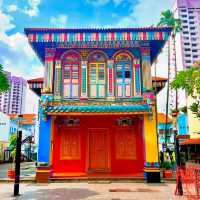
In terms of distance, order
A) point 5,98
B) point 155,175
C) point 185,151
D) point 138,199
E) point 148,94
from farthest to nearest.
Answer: point 5,98, point 185,151, point 148,94, point 155,175, point 138,199

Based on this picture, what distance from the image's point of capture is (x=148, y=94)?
12.1 m

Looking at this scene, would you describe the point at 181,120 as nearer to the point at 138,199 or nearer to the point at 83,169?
the point at 83,169

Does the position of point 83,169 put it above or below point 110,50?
below

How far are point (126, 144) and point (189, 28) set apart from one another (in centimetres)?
9551

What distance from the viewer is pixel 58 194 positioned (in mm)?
8555

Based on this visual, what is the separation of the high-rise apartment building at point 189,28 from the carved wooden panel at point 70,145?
87.8 m

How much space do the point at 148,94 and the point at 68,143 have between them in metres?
5.02

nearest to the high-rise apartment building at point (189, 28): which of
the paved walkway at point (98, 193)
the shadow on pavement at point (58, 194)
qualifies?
the paved walkway at point (98, 193)

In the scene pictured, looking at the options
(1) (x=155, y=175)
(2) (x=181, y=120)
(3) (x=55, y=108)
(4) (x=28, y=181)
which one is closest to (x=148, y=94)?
(1) (x=155, y=175)

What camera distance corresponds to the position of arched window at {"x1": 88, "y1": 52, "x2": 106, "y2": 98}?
12.7 m

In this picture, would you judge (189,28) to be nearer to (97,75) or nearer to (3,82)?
(97,75)

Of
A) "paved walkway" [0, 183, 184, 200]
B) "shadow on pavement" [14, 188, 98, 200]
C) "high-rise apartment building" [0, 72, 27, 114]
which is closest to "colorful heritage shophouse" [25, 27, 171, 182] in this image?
"paved walkway" [0, 183, 184, 200]

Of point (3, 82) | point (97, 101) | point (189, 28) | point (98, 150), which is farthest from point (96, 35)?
point (189, 28)

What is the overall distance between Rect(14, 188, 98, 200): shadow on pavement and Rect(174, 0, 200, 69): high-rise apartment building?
91.7 metres
